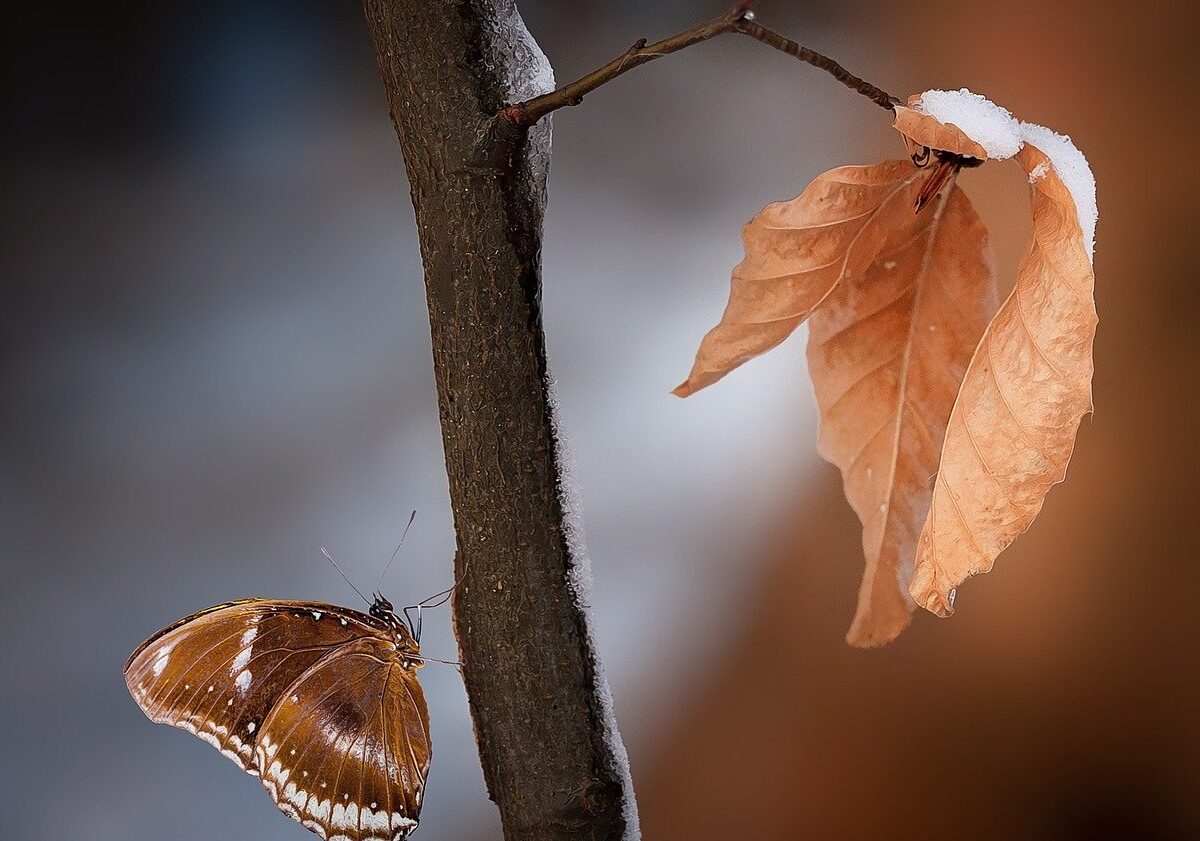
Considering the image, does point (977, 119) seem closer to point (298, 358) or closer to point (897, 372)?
point (897, 372)

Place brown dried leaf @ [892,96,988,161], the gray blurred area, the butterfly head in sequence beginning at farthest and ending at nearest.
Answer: the gray blurred area → the butterfly head → brown dried leaf @ [892,96,988,161]

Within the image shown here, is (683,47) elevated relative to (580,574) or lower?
elevated

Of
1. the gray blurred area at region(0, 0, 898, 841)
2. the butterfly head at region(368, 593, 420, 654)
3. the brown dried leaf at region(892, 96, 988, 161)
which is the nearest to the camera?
the brown dried leaf at region(892, 96, 988, 161)

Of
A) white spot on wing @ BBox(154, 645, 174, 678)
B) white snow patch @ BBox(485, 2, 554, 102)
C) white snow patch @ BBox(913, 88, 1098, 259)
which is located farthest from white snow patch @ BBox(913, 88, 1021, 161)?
white spot on wing @ BBox(154, 645, 174, 678)

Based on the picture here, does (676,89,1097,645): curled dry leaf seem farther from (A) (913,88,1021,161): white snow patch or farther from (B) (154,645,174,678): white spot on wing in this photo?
(B) (154,645,174,678): white spot on wing

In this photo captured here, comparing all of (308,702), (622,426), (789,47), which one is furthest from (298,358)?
(789,47)

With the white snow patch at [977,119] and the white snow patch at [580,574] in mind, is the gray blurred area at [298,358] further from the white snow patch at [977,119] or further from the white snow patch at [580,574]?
the white snow patch at [977,119]

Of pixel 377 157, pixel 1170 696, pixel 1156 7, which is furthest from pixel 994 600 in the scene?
pixel 377 157
